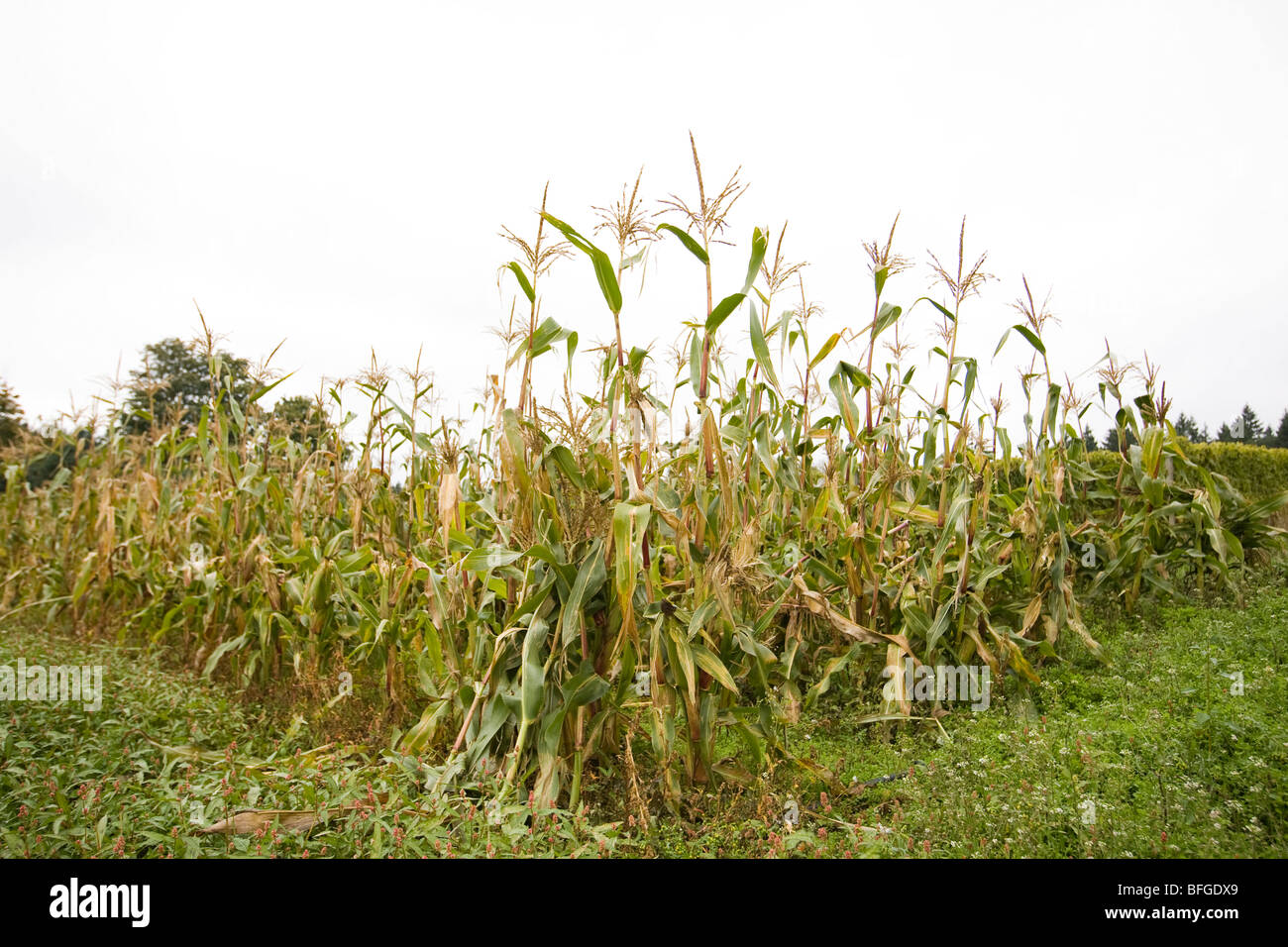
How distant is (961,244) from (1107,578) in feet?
7.45

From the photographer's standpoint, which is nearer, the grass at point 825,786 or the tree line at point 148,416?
the grass at point 825,786

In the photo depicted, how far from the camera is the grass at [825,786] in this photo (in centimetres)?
201

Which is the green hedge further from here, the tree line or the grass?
the tree line

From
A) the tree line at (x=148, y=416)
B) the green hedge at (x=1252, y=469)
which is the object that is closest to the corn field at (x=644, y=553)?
the tree line at (x=148, y=416)

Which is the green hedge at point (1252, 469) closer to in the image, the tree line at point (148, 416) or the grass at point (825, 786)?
→ the grass at point (825, 786)

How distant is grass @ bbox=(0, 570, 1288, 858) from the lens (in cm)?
201

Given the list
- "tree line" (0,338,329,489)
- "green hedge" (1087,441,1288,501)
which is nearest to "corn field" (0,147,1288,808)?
"tree line" (0,338,329,489)

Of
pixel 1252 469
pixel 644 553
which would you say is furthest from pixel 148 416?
pixel 1252 469

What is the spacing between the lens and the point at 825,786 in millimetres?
2734

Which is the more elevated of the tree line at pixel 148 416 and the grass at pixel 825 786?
the tree line at pixel 148 416
